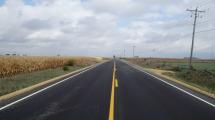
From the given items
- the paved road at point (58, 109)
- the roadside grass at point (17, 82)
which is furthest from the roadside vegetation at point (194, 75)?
the roadside grass at point (17, 82)

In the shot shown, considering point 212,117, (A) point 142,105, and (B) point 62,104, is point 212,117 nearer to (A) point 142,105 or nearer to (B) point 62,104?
(A) point 142,105

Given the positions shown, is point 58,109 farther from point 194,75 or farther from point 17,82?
point 194,75

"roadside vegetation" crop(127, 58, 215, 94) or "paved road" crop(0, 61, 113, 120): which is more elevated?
"paved road" crop(0, 61, 113, 120)

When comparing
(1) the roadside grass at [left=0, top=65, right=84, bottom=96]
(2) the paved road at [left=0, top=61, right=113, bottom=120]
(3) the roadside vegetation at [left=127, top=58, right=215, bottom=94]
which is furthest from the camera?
(3) the roadside vegetation at [left=127, top=58, right=215, bottom=94]

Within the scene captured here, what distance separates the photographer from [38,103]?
1150 centimetres

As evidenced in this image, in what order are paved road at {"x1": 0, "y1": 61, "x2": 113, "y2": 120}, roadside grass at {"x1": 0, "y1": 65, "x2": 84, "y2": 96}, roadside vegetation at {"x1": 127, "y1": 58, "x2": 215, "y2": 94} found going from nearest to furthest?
1. paved road at {"x1": 0, "y1": 61, "x2": 113, "y2": 120}
2. roadside grass at {"x1": 0, "y1": 65, "x2": 84, "y2": 96}
3. roadside vegetation at {"x1": 127, "y1": 58, "x2": 215, "y2": 94}

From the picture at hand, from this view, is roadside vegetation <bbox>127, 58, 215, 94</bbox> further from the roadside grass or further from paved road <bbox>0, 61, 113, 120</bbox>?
the roadside grass

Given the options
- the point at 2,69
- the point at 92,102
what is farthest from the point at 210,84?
the point at 2,69

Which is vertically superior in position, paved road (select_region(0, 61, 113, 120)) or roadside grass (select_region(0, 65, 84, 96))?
paved road (select_region(0, 61, 113, 120))

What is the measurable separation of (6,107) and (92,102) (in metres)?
3.10

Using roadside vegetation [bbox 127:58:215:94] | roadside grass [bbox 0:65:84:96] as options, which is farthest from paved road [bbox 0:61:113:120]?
roadside vegetation [bbox 127:58:215:94]

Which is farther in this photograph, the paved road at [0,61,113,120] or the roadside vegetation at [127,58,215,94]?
the roadside vegetation at [127,58,215,94]

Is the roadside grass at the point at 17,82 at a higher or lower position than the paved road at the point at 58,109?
lower

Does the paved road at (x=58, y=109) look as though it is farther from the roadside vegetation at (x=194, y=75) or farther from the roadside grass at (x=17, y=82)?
the roadside vegetation at (x=194, y=75)
